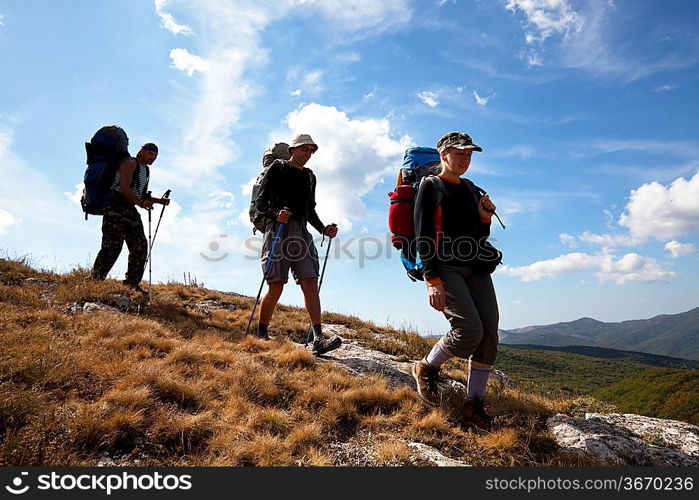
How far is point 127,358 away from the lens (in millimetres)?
4082

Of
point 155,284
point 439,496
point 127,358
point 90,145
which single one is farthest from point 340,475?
point 155,284

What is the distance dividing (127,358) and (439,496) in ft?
11.0

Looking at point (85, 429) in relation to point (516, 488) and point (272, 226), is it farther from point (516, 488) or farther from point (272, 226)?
point (272, 226)

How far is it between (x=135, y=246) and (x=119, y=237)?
0.31 m

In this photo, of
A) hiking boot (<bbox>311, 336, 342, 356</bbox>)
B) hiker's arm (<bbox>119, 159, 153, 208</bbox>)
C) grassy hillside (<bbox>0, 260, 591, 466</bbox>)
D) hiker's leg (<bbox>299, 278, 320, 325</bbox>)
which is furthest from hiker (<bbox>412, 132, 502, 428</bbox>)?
hiker's arm (<bbox>119, 159, 153, 208</bbox>)

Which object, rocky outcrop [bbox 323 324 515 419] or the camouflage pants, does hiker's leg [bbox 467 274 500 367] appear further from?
the camouflage pants

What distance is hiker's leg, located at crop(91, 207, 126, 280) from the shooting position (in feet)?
23.3

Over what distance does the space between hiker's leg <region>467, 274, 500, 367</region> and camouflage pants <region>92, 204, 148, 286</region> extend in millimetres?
6245

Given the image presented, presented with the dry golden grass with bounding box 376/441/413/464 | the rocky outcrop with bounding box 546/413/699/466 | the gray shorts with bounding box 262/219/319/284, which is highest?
the gray shorts with bounding box 262/219/319/284

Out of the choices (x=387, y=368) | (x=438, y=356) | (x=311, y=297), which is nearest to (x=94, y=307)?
(x=311, y=297)

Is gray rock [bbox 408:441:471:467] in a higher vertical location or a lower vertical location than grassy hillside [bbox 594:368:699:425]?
higher

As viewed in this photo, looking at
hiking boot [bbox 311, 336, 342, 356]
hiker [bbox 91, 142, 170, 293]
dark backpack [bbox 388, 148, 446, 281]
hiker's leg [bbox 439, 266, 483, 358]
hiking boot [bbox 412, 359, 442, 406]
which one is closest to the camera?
hiker's leg [bbox 439, 266, 483, 358]

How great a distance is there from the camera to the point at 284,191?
5930 millimetres

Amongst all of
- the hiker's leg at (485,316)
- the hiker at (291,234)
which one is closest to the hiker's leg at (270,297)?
the hiker at (291,234)
